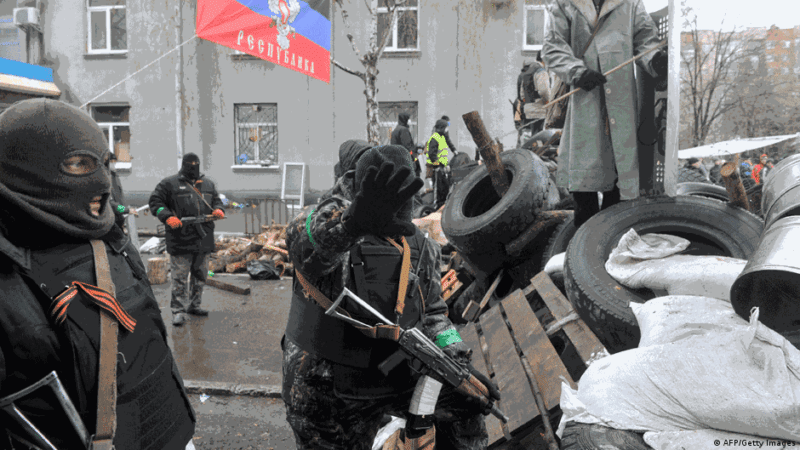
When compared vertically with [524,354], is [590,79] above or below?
above

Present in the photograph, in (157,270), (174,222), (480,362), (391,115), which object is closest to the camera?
(480,362)

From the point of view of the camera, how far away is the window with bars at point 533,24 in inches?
560

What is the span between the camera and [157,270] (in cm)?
796

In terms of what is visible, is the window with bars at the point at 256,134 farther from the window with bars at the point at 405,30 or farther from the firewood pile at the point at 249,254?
A: the firewood pile at the point at 249,254

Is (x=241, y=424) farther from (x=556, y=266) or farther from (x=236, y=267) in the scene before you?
(x=236, y=267)

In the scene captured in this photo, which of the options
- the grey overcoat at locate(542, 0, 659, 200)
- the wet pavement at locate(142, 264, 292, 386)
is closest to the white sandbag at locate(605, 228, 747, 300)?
the grey overcoat at locate(542, 0, 659, 200)

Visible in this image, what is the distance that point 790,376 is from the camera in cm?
171

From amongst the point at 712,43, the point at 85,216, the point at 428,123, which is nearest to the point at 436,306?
the point at 85,216

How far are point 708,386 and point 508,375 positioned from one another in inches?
53.6

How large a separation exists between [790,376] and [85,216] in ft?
7.50

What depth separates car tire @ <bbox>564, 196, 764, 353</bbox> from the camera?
2.81 m

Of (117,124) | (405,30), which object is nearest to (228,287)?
(405,30)

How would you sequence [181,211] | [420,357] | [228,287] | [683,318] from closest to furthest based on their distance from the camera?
[420,357] < [683,318] < [181,211] < [228,287]

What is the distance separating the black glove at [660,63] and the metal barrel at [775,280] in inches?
67.8
